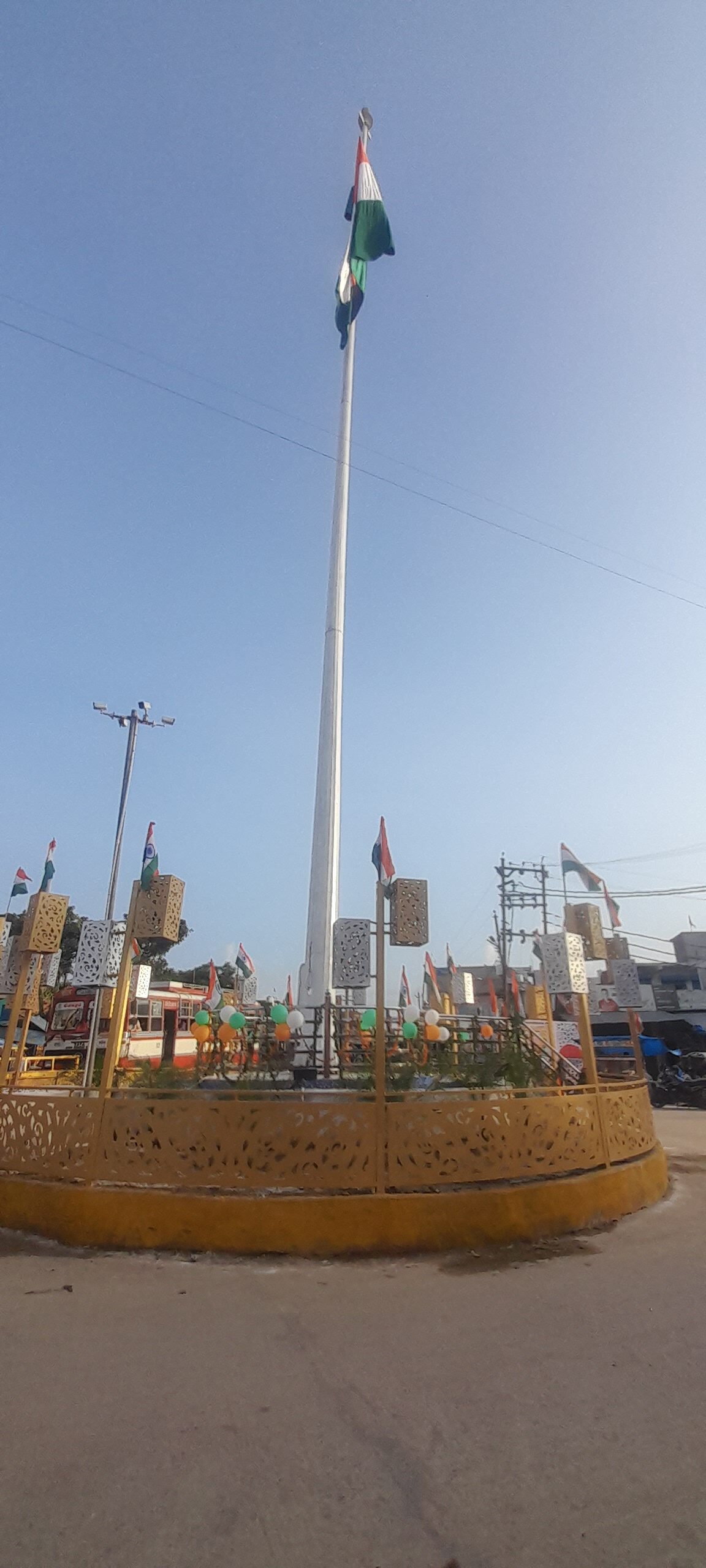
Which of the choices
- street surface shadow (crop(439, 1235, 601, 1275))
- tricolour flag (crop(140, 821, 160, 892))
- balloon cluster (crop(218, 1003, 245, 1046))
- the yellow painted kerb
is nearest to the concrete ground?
street surface shadow (crop(439, 1235, 601, 1275))

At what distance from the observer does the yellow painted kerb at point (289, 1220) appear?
520 centimetres

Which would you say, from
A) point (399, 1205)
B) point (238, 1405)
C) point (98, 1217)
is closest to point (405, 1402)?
point (238, 1405)

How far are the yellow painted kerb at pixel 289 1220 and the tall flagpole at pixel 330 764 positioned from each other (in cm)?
1116

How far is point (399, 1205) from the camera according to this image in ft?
17.4

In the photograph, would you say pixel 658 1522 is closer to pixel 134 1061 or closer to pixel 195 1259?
pixel 195 1259

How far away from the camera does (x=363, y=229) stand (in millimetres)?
18203

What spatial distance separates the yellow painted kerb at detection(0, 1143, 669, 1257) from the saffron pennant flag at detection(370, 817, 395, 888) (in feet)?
8.92

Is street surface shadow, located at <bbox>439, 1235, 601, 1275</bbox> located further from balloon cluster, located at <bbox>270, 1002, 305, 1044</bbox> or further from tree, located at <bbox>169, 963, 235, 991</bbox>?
tree, located at <bbox>169, 963, 235, 991</bbox>

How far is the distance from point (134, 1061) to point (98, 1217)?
44.4ft

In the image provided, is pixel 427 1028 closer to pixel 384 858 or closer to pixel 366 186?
pixel 384 858

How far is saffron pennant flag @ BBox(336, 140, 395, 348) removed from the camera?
59.8ft

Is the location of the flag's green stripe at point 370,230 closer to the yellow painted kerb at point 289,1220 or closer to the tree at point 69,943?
the yellow painted kerb at point 289,1220

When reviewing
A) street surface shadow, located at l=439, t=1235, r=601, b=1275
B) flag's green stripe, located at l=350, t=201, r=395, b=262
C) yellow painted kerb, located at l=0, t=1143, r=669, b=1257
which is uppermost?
flag's green stripe, located at l=350, t=201, r=395, b=262

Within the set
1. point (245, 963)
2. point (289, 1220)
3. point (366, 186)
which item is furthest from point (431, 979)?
point (366, 186)
